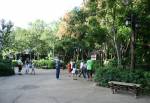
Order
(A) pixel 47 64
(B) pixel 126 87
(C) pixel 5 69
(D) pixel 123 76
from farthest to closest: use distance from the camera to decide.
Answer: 1. (A) pixel 47 64
2. (C) pixel 5 69
3. (D) pixel 123 76
4. (B) pixel 126 87

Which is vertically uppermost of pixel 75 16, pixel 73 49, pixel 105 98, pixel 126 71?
pixel 75 16

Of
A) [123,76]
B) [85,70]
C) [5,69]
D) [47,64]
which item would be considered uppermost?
[47,64]

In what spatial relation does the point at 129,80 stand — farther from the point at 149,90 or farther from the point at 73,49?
the point at 73,49

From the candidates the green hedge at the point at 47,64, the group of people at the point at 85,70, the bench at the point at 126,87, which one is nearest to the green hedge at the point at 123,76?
the bench at the point at 126,87

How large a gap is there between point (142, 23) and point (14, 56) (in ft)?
180

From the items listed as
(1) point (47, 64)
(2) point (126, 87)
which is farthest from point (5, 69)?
(1) point (47, 64)

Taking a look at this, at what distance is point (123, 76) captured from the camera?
1664cm

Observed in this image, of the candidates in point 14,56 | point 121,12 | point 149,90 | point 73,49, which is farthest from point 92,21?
point 14,56


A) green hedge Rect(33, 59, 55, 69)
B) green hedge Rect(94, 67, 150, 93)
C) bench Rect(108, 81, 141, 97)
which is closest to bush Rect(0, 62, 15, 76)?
green hedge Rect(94, 67, 150, 93)

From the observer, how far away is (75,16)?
3691 centimetres

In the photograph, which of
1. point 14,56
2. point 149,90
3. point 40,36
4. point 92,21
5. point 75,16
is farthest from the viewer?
point 14,56

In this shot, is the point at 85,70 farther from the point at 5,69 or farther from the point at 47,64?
the point at 47,64

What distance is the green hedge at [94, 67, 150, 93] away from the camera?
51.4 feet

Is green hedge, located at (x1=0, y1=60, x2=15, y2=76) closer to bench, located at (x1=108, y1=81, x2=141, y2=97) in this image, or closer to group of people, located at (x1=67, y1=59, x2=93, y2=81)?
group of people, located at (x1=67, y1=59, x2=93, y2=81)
